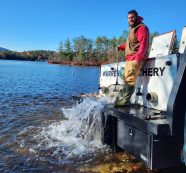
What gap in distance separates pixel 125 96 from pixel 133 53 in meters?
0.85

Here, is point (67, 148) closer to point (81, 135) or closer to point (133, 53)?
point (81, 135)

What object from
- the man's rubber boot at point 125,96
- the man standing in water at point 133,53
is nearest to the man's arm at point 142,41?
the man standing in water at point 133,53

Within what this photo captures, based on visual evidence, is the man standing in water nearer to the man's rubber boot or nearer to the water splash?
the man's rubber boot

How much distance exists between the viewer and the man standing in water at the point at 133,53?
5117 mm

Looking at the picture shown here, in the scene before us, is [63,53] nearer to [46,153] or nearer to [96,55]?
[96,55]

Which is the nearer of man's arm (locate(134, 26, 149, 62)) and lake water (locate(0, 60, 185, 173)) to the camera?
man's arm (locate(134, 26, 149, 62))

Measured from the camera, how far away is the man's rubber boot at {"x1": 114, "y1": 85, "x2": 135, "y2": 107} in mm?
5090

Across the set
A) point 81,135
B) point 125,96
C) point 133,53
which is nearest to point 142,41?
point 133,53

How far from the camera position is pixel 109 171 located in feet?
17.0

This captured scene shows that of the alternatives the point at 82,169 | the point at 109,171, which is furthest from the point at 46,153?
the point at 109,171

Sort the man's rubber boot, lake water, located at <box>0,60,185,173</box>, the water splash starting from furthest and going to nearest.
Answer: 1. the water splash
2. lake water, located at <box>0,60,185,173</box>
3. the man's rubber boot

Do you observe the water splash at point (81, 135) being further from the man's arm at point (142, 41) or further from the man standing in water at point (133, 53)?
the man's arm at point (142, 41)

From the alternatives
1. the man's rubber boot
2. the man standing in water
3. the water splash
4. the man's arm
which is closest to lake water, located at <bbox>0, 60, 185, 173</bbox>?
the water splash

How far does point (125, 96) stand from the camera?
5.20 metres
